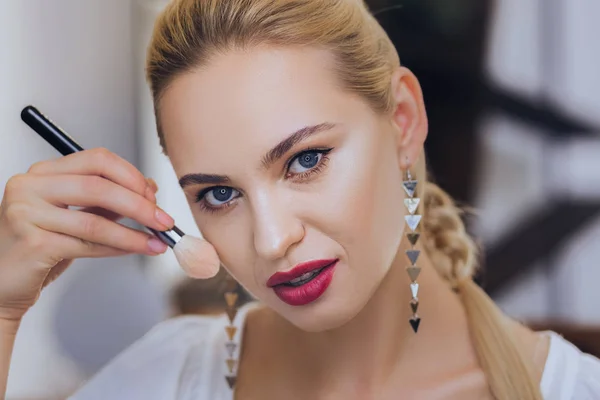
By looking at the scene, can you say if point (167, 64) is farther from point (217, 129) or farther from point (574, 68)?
point (574, 68)

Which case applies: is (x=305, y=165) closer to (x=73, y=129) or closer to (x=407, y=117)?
(x=407, y=117)

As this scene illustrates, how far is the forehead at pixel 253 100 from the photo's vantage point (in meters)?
0.60

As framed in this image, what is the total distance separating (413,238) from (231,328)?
27cm

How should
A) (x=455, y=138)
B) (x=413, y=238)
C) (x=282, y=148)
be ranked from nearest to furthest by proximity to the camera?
(x=282, y=148), (x=413, y=238), (x=455, y=138)

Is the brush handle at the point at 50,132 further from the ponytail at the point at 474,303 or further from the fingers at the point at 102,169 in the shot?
the ponytail at the point at 474,303

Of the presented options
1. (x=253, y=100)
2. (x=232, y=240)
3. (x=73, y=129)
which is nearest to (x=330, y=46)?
(x=253, y=100)

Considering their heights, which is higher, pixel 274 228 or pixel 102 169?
pixel 102 169

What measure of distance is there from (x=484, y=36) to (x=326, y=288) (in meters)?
0.39

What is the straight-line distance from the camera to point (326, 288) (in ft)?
2.06

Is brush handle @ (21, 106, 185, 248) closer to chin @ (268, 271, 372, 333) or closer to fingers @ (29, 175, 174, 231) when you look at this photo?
fingers @ (29, 175, 174, 231)

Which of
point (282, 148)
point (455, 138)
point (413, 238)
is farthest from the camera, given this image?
point (455, 138)

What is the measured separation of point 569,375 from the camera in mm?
716

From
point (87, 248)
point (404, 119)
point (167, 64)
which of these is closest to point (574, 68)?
point (404, 119)

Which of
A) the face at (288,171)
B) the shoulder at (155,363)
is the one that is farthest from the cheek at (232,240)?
the shoulder at (155,363)
